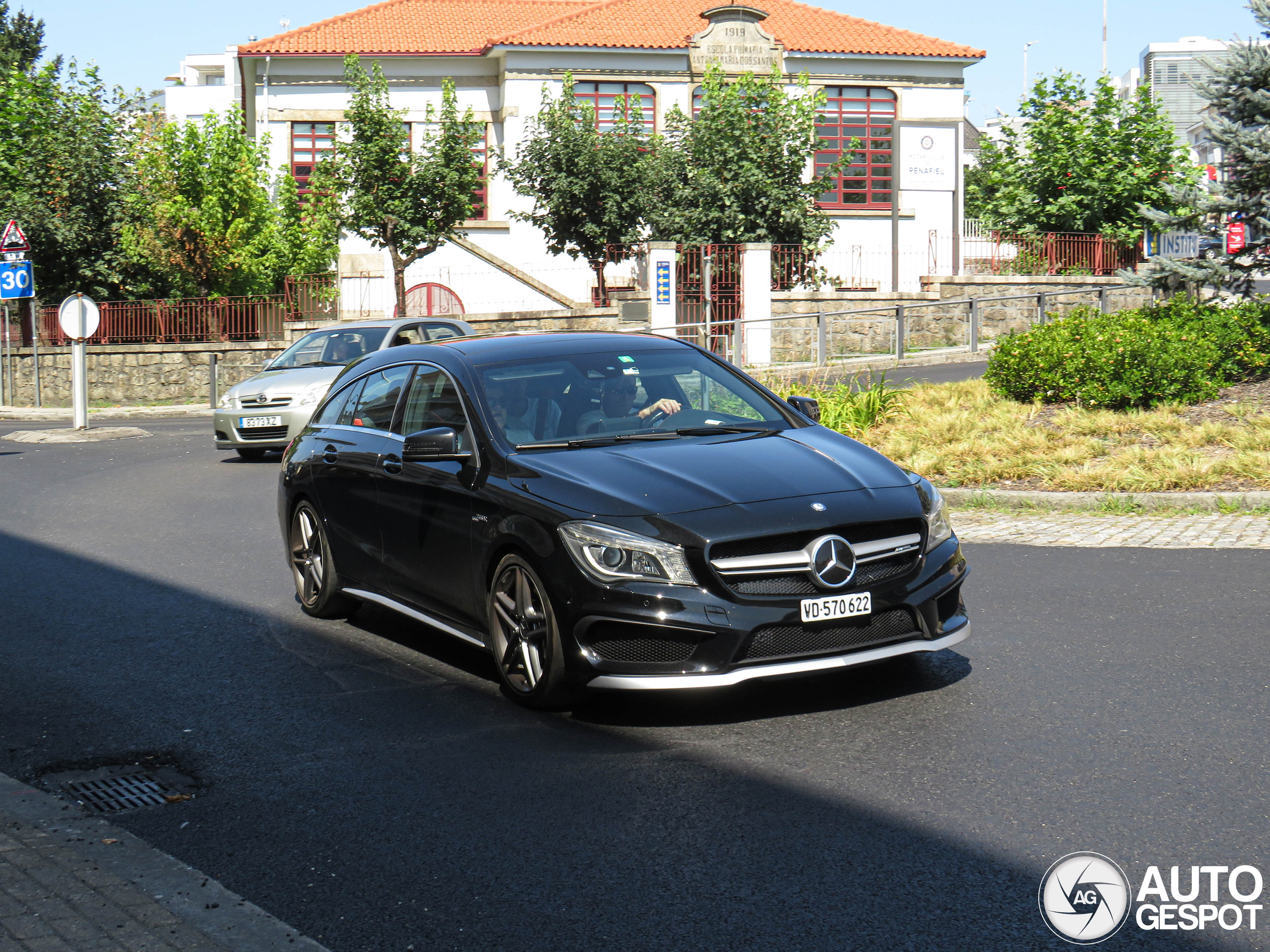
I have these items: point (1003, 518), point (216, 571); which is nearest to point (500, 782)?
point (216, 571)

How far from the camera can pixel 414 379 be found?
24.5ft

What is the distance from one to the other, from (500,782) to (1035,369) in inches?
459

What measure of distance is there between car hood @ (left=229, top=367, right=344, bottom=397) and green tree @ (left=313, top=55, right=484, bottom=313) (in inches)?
599

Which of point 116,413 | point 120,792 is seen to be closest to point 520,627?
point 120,792

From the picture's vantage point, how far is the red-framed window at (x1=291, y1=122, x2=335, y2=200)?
42.9m

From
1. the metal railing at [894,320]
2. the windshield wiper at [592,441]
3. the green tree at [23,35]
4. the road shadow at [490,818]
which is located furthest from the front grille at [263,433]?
the green tree at [23,35]

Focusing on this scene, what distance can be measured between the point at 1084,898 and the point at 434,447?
3.61 metres

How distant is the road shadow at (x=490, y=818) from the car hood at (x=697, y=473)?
3.00 ft

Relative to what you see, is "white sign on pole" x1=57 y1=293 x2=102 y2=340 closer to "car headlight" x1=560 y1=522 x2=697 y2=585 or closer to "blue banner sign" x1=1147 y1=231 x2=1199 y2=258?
"blue banner sign" x1=1147 y1=231 x2=1199 y2=258

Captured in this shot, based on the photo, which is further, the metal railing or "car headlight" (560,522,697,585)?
the metal railing

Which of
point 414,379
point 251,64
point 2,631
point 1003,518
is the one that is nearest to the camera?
point 414,379

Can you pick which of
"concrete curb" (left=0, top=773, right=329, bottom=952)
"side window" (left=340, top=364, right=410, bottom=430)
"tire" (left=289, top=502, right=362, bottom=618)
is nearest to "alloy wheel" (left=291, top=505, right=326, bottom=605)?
"tire" (left=289, top=502, right=362, bottom=618)

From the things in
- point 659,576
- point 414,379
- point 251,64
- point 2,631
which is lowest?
point 2,631

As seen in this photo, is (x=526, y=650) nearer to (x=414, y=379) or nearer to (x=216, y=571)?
(x=414, y=379)
